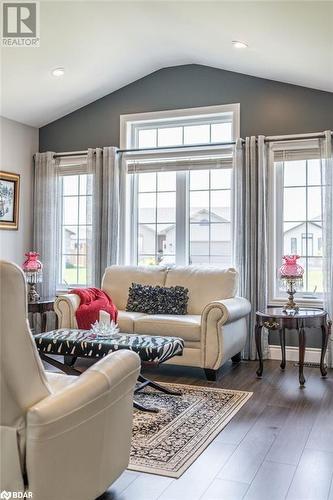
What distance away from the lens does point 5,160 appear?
571cm

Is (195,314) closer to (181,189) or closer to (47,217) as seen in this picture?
(181,189)

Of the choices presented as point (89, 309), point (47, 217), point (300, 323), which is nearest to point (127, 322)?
point (89, 309)

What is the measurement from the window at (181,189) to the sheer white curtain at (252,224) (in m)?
0.27

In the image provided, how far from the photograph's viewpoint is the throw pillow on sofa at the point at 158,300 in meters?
4.82

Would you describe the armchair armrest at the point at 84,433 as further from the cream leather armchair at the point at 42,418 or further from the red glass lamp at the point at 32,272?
the red glass lamp at the point at 32,272

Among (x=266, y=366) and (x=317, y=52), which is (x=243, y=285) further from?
(x=317, y=52)

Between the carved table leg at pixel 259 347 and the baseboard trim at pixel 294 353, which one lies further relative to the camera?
the baseboard trim at pixel 294 353

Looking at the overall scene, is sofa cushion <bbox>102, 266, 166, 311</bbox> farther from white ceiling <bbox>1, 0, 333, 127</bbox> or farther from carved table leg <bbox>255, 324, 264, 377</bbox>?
white ceiling <bbox>1, 0, 333, 127</bbox>

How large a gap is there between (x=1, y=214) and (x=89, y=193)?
Result: 1049 millimetres

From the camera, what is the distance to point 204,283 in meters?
4.96

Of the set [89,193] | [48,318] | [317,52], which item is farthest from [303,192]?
[48,318]

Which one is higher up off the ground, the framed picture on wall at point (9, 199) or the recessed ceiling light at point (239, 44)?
the recessed ceiling light at point (239, 44)

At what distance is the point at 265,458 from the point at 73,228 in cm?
414

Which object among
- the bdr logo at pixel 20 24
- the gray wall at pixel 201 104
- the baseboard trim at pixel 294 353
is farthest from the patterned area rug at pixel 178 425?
the bdr logo at pixel 20 24
